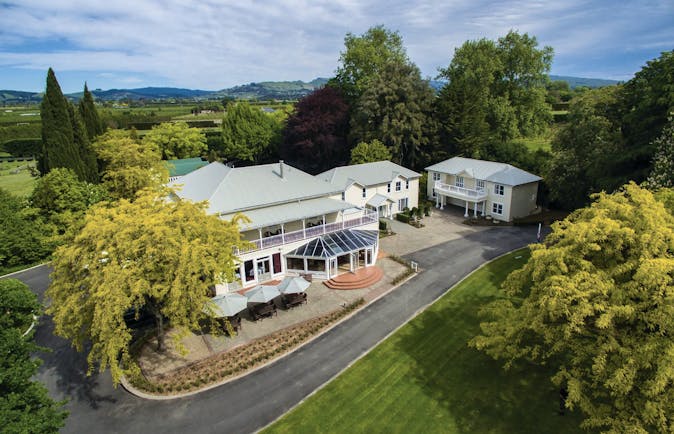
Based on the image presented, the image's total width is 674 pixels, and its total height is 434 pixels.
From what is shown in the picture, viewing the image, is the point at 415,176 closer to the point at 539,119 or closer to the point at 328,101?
the point at 328,101

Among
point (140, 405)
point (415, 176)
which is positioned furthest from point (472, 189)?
point (140, 405)

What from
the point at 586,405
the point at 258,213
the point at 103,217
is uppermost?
the point at 103,217

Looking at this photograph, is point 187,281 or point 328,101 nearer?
point 187,281

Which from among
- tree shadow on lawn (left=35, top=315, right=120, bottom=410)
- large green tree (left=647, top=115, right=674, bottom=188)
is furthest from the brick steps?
large green tree (left=647, top=115, right=674, bottom=188)

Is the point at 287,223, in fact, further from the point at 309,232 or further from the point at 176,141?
the point at 176,141

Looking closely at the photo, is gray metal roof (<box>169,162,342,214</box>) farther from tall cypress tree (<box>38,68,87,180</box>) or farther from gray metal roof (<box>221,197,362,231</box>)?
tall cypress tree (<box>38,68,87,180</box>)

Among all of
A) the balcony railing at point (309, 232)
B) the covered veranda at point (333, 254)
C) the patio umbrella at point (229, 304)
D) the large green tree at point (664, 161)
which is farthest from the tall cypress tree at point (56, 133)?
the large green tree at point (664, 161)
